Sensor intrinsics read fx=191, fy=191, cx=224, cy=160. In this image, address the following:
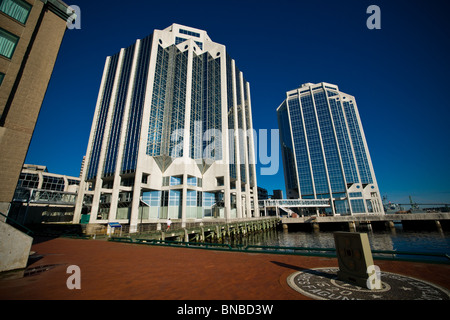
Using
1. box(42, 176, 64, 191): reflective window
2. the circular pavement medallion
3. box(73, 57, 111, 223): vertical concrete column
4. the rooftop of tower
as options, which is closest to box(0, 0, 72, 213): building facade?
the circular pavement medallion

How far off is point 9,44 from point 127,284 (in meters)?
18.1

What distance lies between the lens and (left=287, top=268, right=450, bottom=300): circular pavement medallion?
5.19 meters

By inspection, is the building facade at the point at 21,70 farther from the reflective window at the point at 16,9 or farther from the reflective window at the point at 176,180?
the reflective window at the point at 176,180

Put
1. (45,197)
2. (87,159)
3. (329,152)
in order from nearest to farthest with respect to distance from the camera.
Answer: (45,197), (87,159), (329,152)

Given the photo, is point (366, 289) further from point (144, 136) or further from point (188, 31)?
point (188, 31)

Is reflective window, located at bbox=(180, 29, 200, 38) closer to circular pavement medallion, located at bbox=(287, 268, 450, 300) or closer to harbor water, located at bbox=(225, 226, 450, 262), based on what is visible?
harbor water, located at bbox=(225, 226, 450, 262)

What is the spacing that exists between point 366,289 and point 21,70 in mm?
22743

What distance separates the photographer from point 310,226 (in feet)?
201

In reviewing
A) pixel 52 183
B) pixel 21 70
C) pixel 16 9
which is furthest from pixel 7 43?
pixel 52 183

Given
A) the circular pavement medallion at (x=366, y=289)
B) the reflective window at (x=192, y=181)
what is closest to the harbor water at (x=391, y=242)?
the reflective window at (x=192, y=181)

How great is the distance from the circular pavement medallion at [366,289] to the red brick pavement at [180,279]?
1.64 ft

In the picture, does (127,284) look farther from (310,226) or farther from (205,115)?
(310,226)

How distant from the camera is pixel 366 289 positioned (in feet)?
19.0
